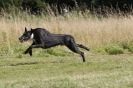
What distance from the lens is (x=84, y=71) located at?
11.5m

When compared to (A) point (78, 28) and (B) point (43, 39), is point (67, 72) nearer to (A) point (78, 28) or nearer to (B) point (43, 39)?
(B) point (43, 39)

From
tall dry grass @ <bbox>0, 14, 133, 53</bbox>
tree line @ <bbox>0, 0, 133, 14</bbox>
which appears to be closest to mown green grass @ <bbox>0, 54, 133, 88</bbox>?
tall dry grass @ <bbox>0, 14, 133, 53</bbox>

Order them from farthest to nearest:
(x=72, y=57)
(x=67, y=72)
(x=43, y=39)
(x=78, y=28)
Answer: (x=78, y=28) → (x=72, y=57) → (x=43, y=39) → (x=67, y=72)

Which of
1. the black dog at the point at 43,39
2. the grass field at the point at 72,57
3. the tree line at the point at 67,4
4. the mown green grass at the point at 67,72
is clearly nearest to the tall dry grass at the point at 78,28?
the grass field at the point at 72,57

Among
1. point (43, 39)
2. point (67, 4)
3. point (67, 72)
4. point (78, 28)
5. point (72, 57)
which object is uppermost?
point (43, 39)

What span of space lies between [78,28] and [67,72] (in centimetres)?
Answer: 654

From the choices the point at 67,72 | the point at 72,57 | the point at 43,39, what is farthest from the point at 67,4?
the point at 67,72

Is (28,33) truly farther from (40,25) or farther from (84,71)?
(40,25)

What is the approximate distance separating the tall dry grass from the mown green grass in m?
2.01

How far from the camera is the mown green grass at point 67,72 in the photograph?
9039 millimetres

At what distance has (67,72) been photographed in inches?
449

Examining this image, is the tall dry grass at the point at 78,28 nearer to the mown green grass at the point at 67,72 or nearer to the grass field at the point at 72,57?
the grass field at the point at 72,57

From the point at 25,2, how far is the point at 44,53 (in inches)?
1048

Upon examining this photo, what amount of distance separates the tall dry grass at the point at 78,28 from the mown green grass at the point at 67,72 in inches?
79.2
